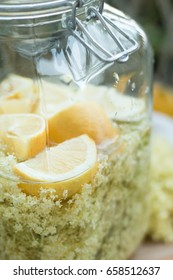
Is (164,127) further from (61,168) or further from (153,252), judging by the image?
(61,168)

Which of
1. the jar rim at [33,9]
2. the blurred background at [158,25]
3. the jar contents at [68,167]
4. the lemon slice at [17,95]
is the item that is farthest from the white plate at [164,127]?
the blurred background at [158,25]

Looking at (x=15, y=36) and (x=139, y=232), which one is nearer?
(x=15, y=36)

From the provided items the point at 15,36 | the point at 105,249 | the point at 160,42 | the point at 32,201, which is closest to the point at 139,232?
the point at 105,249

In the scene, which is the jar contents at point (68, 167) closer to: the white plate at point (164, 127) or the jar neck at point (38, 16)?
the jar neck at point (38, 16)

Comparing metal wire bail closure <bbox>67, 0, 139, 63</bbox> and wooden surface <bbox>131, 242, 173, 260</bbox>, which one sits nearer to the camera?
metal wire bail closure <bbox>67, 0, 139, 63</bbox>

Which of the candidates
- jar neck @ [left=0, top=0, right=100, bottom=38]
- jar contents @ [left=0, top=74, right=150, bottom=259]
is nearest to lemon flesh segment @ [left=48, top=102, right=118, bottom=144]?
jar contents @ [left=0, top=74, right=150, bottom=259]

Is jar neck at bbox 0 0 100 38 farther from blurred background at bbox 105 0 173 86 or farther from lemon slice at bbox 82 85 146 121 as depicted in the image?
blurred background at bbox 105 0 173 86
